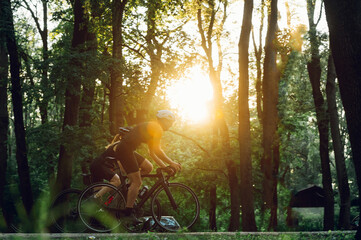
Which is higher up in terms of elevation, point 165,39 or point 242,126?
point 165,39

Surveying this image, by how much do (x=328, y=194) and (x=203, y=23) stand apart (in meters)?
10.9

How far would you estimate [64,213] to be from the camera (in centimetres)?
688

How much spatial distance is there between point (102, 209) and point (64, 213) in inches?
27.5

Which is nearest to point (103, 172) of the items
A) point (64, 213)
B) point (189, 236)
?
point (64, 213)

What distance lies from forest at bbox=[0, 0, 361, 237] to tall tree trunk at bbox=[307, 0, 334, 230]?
0.16ft

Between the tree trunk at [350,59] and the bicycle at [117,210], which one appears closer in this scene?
the tree trunk at [350,59]

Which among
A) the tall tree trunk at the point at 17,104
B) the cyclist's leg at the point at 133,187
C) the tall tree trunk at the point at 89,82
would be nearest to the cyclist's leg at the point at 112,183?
the cyclist's leg at the point at 133,187

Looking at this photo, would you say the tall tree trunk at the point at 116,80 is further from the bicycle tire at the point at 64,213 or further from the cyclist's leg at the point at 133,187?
the cyclist's leg at the point at 133,187

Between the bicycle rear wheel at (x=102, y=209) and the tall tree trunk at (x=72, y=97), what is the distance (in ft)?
20.6

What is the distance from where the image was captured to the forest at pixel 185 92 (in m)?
12.6

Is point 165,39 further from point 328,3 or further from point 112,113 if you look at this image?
point 328,3

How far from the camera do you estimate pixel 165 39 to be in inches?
756

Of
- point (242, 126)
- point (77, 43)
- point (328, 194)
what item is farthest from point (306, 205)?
point (77, 43)

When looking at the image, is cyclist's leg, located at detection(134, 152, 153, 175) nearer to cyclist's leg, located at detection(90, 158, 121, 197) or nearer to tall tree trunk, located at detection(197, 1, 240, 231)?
cyclist's leg, located at detection(90, 158, 121, 197)
